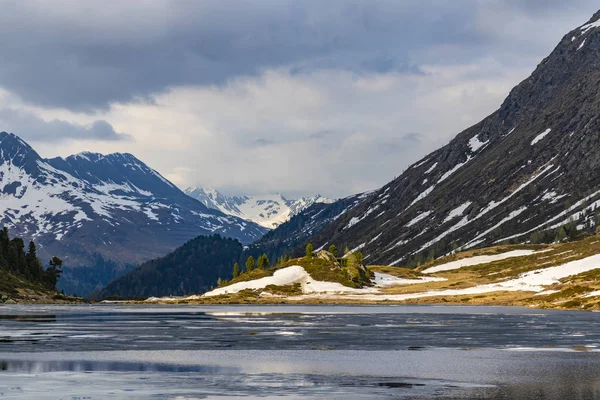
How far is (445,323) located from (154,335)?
39483 millimetres

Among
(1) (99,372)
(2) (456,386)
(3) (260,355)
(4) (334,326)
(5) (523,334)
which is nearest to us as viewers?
(2) (456,386)

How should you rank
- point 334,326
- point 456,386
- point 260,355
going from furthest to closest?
point 334,326 < point 260,355 < point 456,386

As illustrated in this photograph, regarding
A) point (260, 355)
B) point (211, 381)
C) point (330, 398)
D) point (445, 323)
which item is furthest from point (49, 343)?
point (445, 323)

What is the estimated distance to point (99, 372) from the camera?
52.6 metres

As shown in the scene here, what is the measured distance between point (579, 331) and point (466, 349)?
24.4 meters

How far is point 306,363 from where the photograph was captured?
190ft

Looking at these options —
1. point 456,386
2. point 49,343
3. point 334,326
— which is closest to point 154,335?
point 49,343

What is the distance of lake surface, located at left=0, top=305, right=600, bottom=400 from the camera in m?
43.9

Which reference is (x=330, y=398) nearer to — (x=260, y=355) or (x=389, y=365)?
(x=389, y=365)

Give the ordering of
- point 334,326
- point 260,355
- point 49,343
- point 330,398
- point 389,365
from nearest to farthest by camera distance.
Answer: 1. point 330,398
2. point 389,365
3. point 260,355
4. point 49,343
5. point 334,326

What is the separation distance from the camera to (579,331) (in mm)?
86562

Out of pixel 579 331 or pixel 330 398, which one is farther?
pixel 579 331

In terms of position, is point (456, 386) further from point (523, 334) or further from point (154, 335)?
point (154, 335)

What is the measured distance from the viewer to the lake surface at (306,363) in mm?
43875
